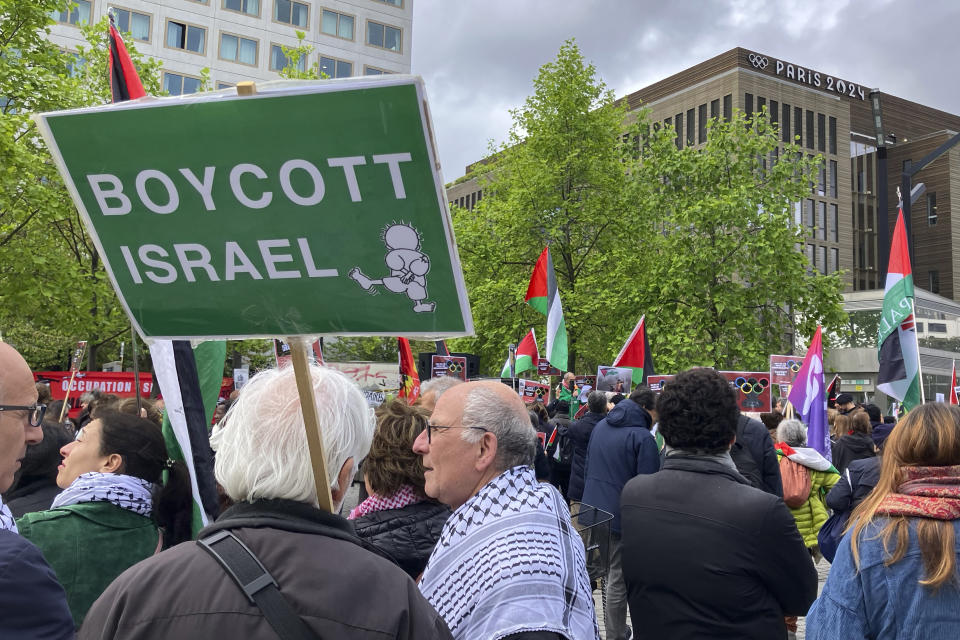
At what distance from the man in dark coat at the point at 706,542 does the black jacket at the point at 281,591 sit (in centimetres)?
186

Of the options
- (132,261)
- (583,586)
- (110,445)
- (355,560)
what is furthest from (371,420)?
(110,445)

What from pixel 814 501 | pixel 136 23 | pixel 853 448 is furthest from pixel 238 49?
pixel 814 501

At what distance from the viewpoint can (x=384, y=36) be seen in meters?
51.5

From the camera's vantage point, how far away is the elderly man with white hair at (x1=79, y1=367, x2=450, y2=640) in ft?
5.53

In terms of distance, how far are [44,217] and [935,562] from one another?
1868 centimetres

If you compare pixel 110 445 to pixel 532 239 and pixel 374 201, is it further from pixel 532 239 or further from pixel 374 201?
pixel 532 239

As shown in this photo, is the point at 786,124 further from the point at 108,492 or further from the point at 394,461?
the point at 108,492

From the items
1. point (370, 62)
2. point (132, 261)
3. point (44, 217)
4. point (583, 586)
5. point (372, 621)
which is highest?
point (370, 62)

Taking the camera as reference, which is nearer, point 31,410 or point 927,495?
point 31,410

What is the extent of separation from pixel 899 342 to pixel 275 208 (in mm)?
8262

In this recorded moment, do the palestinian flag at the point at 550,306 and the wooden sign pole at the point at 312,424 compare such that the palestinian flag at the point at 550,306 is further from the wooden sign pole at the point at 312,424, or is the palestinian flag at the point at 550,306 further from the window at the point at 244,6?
the window at the point at 244,6

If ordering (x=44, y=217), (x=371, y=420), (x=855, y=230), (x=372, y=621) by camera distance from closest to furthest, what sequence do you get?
1. (x=372, y=621)
2. (x=371, y=420)
3. (x=44, y=217)
4. (x=855, y=230)

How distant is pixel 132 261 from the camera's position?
208 cm

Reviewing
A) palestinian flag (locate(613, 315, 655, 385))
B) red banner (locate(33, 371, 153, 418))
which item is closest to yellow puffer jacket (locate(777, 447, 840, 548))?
palestinian flag (locate(613, 315, 655, 385))
